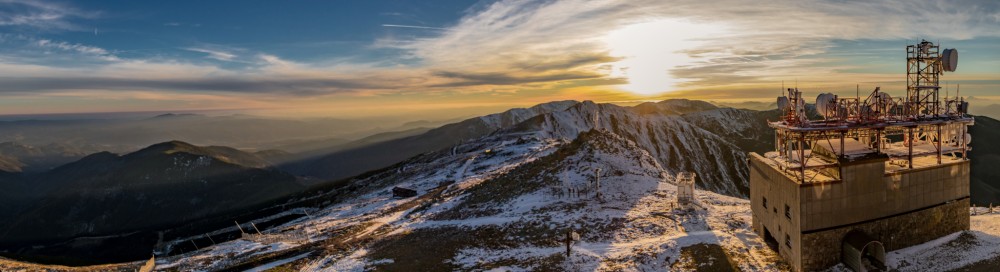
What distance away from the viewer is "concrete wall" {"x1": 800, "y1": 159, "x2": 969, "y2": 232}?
2809 centimetres

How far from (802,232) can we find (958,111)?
20011 millimetres

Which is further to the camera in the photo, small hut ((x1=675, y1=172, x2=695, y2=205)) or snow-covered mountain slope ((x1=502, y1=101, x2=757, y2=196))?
snow-covered mountain slope ((x1=502, y1=101, x2=757, y2=196))

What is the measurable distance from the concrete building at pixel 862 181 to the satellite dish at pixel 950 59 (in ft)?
0.36

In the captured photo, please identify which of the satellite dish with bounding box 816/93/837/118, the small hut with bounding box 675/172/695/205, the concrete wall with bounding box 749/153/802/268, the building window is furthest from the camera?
the small hut with bounding box 675/172/695/205

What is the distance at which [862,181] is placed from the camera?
29.0 metres

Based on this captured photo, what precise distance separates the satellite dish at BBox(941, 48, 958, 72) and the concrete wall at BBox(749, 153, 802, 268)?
50.0ft

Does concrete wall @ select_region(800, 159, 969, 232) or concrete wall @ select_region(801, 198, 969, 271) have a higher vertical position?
concrete wall @ select_region(800, 159, 969, 232)

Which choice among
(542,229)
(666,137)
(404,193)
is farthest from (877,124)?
(666,137)

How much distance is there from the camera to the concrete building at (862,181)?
28.5 metres

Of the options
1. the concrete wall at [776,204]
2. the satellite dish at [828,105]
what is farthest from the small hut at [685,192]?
the satellite dish at [828,105]

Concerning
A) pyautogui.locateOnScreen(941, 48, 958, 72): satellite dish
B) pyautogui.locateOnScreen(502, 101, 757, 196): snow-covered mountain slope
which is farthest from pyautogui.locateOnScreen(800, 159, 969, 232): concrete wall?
pyautogui.locateOnScreen(502, 101, 757, 196): snow-covered mountain slope

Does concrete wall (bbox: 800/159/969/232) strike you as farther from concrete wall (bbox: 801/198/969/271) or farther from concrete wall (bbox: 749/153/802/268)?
concrete wall (bbox: 749/153/802/268)

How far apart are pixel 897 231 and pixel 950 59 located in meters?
15.0

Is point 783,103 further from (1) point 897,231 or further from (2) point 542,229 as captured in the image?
(2) point 542,229
